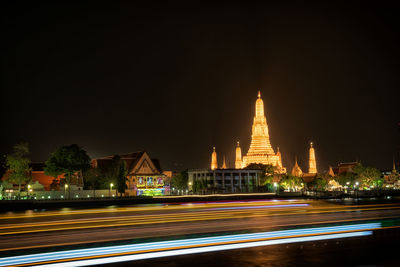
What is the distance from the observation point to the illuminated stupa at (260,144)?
14125 cm

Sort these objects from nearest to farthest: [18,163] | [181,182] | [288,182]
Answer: [18,163]
[181,182]
[288,182]

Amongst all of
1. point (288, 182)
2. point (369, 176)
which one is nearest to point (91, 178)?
point (288, 182)

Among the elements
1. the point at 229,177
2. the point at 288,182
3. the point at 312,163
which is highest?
the point at 312,163

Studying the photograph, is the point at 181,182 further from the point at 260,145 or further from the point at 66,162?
the point at 260,145

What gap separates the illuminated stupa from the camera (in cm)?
14125

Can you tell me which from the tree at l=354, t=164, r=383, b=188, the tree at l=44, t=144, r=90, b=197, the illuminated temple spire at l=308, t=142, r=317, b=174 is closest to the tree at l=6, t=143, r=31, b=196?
the tree at l=44, t=144, r=90, b=197

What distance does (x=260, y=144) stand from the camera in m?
147

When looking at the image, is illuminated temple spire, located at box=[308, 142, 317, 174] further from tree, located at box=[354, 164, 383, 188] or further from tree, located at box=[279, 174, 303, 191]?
tree, located at box=[279, 174, 303, 191]

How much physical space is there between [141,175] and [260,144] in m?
73.3

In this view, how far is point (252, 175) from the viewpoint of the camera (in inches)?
4222

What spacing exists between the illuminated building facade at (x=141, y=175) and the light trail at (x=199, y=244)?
63.0 metres

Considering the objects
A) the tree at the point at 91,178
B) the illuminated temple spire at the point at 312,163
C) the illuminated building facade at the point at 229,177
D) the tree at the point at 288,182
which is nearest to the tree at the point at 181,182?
the illuminated building facade at the point at 229,177

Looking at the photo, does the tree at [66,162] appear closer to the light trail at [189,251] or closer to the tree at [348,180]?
the light trail at [189,251]

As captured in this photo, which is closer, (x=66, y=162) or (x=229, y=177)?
(x=66, y=162)
